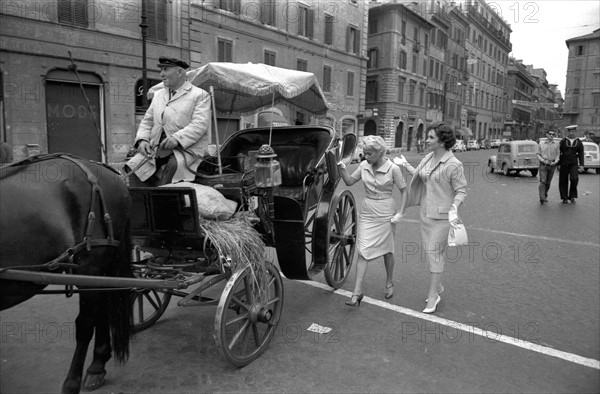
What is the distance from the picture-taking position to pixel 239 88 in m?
5.05

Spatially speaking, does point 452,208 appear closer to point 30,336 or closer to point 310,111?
point 310,111

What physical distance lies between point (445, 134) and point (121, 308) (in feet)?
10.7

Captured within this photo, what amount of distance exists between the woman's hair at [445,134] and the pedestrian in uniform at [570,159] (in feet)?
28.9

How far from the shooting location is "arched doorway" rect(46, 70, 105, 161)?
16359 mm

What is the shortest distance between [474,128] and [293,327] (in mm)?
68259

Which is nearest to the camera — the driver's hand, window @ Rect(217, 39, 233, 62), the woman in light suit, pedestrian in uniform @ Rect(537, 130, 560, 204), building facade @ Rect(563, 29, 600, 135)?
the driver's hand

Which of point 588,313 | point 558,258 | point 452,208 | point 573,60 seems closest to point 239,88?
point 452,208

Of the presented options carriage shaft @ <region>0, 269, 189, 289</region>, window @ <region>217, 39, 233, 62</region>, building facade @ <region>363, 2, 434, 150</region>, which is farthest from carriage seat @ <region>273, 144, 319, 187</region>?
building facade @ <region>363, 2, 434, 150</region>

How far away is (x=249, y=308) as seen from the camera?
3549 mm

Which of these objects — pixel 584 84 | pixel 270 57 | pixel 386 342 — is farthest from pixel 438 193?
pixel 584 84

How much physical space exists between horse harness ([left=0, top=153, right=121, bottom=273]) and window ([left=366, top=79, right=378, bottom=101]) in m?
41.5

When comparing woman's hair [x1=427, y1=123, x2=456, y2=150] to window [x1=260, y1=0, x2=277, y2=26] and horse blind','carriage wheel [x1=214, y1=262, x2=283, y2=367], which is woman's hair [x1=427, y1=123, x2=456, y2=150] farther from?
window [x1=260, y1=0, x2=277, y2=26]

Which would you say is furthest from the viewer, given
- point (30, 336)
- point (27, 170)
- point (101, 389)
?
point (30, 336)

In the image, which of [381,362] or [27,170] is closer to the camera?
[27,170]
